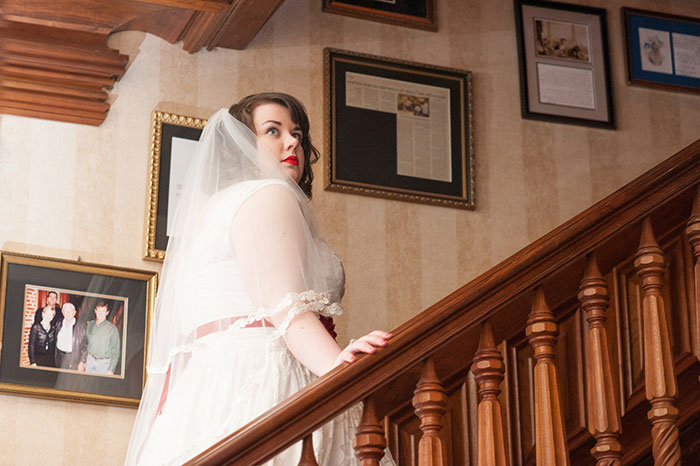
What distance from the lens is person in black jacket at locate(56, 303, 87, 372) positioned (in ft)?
12.8

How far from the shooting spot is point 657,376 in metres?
2.42

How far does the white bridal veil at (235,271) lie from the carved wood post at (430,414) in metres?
0.39

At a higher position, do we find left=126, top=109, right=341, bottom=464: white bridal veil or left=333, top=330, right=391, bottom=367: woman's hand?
left=126, top=109, right=341, bottom=464: white bridal veil

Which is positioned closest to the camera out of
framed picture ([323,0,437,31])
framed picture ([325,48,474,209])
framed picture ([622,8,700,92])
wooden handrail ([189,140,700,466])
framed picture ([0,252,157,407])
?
wooden handrail ([189,140,700,466])

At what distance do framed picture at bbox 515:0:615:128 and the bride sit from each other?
225cm

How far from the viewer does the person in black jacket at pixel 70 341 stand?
391cm

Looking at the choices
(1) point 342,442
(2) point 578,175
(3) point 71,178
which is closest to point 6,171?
(3) point 71,178

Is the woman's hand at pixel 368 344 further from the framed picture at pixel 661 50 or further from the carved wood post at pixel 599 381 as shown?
the framed picture at pixel 661 50

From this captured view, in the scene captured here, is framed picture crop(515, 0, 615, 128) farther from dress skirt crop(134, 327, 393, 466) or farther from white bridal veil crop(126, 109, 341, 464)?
dress skirt crop(134, 327, 393, 466)

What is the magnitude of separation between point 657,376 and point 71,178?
249 cm

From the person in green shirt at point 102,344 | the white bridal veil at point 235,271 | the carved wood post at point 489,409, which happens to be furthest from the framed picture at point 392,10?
the carved wood post at point 489,409

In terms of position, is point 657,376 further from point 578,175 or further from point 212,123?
point 578,175

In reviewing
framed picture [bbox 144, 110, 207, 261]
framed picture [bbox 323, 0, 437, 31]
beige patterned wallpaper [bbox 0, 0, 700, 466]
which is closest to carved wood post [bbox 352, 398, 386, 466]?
beige patterned wallpaper [bbox 0, 0, 700, 466]

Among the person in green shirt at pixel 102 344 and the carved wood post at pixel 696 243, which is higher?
the person in green shirt at pixel 102 344
